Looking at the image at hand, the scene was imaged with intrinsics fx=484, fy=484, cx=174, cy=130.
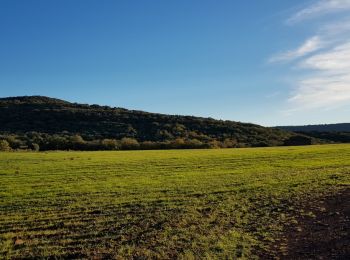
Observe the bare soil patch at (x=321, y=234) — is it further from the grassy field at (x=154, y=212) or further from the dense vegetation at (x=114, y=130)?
the dense vegetation at (x=114, y=130)

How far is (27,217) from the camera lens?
17875 millimetres

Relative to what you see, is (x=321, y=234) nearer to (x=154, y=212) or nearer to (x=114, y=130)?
(x=154, y=212)

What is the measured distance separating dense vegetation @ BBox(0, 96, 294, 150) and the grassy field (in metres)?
53.4

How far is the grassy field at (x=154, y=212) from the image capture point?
44.0 ft

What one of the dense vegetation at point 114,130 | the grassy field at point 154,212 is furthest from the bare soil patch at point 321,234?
the dense vegetation at point 114,130

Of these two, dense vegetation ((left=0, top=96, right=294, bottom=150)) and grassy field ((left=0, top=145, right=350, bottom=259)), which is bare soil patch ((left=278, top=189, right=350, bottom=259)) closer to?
grassy field ((left=0, top=145, right=350, bottom=259))

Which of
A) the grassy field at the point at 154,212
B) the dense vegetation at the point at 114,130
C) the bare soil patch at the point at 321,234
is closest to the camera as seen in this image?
the bare soil patch at the point at 321,234

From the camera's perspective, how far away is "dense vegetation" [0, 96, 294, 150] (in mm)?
87000

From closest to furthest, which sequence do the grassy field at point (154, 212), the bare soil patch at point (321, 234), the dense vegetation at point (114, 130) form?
the bare soil patch at point (321, 234) < the grassy field at point (154, 212) < the dense vegetation at point (114, 130)

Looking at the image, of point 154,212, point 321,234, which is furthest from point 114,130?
point 321,234

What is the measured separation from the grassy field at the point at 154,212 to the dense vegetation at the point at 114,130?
53379 millimetres

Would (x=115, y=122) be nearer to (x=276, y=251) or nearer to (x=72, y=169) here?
(x=72, y=169)

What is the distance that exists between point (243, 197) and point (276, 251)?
28.8ft

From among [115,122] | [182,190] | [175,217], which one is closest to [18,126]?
[115,122]
